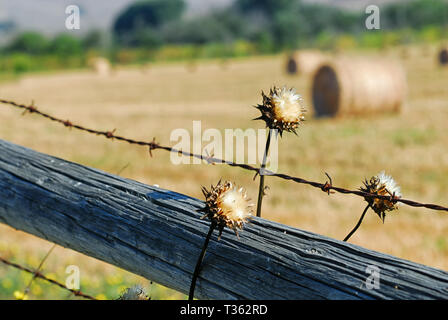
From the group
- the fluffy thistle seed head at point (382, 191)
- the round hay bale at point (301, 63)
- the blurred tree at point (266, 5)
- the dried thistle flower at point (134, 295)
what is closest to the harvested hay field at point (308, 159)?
the dried thistle flower at point (134, 295)

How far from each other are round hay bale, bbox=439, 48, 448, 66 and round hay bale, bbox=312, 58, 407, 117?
46.0ft

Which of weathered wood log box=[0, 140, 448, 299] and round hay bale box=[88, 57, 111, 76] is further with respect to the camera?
round hay bale box=[88, 57, 111, 76]

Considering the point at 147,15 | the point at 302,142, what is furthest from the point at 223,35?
the point at 302,142

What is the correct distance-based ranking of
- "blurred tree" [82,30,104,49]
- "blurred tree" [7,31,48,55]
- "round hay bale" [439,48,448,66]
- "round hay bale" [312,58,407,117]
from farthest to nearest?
1. "blurred tree" [82,30,104,49]
2. "blurred tree" [7,31,48,55]
3. "round hay bale" [439,48,448,66]
4. "round hay bale" [312,58,407,117]

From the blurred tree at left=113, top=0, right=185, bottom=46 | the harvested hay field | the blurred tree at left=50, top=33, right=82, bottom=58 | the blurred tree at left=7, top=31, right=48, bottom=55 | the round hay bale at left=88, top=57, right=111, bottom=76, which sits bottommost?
the harvested hay field

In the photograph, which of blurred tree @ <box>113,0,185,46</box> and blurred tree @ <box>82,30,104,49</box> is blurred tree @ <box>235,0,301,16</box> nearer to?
blurred tree @ <box>113,0,185,46</box>

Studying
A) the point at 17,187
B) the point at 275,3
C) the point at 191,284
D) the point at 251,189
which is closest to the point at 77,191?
the point at 17,187

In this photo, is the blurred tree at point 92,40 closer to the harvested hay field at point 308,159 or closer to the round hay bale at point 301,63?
the round hay bale at point 301,63

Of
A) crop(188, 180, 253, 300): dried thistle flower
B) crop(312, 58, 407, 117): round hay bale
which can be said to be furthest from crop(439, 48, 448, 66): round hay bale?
crop(188, 180, 253, 300): dried thistle flower

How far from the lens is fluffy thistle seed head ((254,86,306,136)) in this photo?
1.42 m

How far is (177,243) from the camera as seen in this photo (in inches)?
61.1

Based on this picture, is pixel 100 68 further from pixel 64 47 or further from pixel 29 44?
pixel 29 44

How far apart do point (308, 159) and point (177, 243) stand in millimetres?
7220
